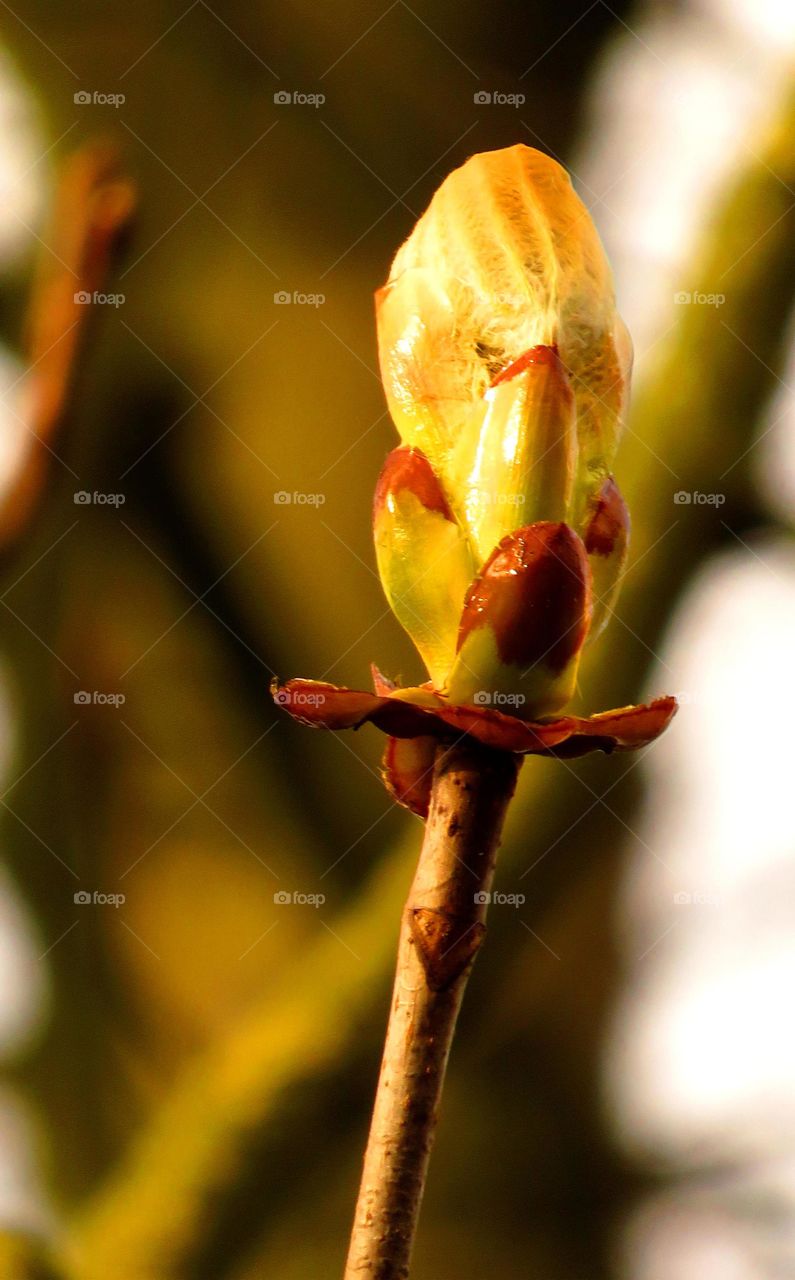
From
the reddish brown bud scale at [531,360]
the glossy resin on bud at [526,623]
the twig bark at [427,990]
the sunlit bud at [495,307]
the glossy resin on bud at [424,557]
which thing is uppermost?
the sunlit bud at [495,307]

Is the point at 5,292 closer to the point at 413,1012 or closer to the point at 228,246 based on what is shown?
the point at 228,246

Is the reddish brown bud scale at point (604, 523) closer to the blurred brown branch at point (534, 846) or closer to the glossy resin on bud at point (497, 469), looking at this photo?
the glossy resin on bud at point (497, 469)

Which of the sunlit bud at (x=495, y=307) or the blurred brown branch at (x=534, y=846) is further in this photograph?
the blurred brown branch at (x=534, y=846)

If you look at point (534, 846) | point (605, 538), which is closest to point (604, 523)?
point (605, 538)

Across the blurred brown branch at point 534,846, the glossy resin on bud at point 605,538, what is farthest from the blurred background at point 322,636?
the glossy resin on bud at point 605,538

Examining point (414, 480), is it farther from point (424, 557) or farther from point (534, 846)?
point (534, 846)

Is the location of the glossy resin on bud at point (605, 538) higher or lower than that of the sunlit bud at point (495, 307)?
lower

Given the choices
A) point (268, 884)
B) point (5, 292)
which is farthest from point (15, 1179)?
point (5, 292)
